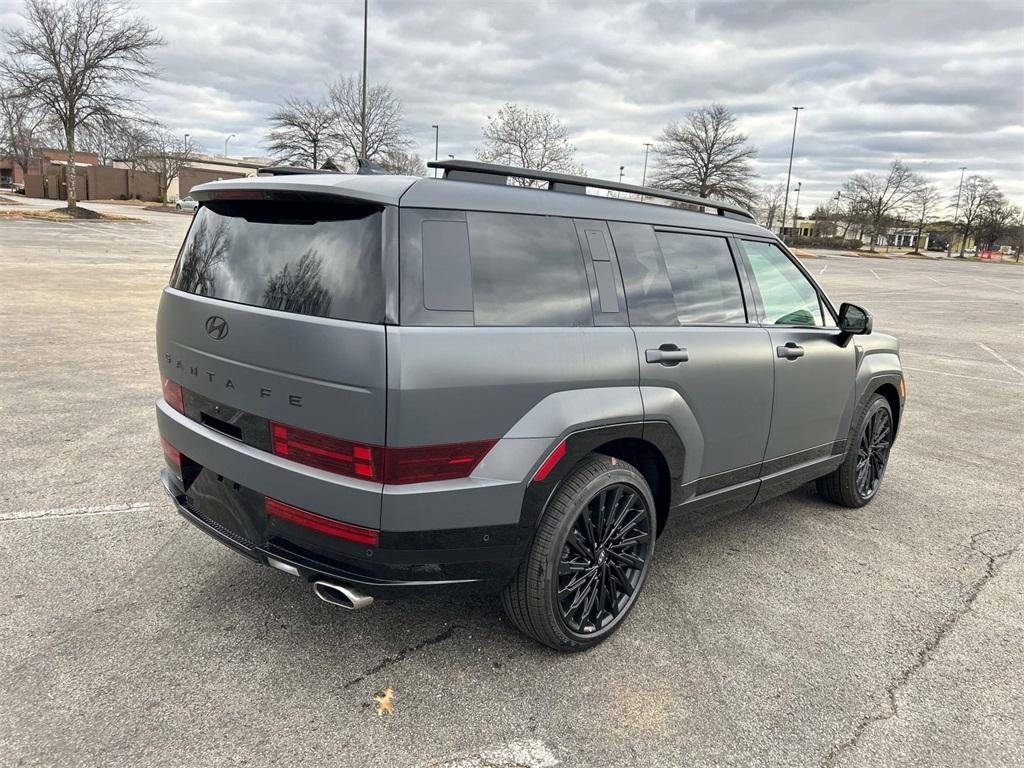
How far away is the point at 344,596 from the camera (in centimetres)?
242

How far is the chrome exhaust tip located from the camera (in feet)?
7.91

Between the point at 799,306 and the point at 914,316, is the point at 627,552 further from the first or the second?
the point at 914,316

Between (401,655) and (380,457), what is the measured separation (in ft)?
3.27

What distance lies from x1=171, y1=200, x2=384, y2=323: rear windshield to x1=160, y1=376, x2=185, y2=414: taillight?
0.41 metres

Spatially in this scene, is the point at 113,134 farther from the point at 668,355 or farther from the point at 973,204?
the point at 973,204

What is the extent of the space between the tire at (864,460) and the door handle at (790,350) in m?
0.96

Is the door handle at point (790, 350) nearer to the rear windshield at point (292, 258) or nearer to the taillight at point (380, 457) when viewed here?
the taillight at point (380, 457)

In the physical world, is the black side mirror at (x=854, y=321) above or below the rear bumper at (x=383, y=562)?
above

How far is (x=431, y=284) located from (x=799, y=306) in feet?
8.29

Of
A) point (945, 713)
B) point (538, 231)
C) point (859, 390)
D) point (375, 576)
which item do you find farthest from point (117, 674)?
point (859, 390)

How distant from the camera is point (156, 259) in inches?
817

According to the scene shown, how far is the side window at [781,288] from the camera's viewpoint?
150 inches

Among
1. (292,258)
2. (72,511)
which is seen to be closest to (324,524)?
(292,258)

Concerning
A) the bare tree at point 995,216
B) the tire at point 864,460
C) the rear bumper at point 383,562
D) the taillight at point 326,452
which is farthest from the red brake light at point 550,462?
the bare tree at point 995,216
